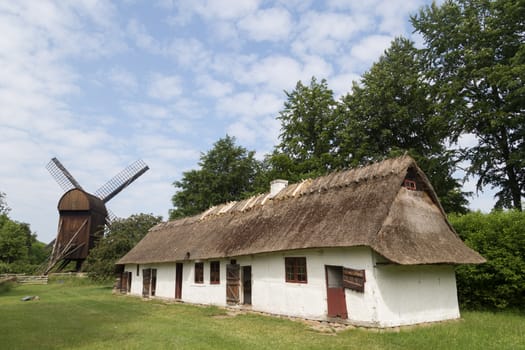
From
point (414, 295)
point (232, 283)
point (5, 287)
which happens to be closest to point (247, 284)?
point (232, 283)

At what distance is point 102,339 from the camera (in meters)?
9.79

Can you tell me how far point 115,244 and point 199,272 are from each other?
15.0m

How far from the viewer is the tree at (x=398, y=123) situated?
22.6 m

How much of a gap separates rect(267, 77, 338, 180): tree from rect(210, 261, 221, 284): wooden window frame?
11.6 m

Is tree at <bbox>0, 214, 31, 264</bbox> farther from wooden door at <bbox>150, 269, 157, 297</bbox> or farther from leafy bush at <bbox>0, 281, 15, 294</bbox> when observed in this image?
wooden door at <bbox>150, 269, 157, 297</bbox>

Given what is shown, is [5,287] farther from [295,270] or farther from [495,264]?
[495,264]

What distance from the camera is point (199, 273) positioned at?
19.2m

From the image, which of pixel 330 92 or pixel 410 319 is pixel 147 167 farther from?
pixel 410 319

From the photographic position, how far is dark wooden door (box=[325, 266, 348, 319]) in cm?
1179

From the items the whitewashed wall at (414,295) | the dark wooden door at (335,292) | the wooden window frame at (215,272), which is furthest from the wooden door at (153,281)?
the whitewashed wall at (414,295)

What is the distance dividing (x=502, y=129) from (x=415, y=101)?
5193mm

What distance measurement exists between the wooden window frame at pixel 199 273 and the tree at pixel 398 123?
43.3ft

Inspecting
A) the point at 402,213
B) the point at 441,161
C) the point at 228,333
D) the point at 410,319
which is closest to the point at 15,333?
the point at 228,333

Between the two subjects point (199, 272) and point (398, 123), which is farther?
point (398, 123)
